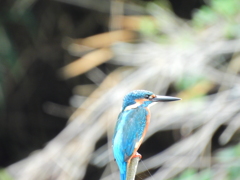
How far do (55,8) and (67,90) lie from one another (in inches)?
25.6

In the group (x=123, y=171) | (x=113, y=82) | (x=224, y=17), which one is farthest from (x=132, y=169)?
(x=113, y=82)

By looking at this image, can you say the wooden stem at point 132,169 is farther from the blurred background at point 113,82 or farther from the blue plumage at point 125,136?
the blurred background at point 113,82

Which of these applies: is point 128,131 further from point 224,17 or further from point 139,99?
point 224,17

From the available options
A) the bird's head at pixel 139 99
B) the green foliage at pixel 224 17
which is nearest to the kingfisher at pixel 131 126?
the bird's head at pixel 139 99

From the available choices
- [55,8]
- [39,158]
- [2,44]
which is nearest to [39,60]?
[55,8]

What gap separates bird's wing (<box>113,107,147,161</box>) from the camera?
0.47 meters

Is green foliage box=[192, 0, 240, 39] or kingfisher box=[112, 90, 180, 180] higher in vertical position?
kingfisher box=[112, 90, 180, 180]

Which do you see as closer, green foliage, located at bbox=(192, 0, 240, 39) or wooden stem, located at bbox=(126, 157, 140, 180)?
wooden stem, located at bbox=(126, 157, 140, 180)

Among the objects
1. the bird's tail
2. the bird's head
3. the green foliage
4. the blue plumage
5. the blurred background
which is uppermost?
the bird's head

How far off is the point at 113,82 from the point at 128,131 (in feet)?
5.90

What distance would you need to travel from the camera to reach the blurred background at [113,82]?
1885 millimetres

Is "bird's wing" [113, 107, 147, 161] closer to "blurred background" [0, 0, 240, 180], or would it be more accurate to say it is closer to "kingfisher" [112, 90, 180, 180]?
"kingfisher" [112, 90, 180, 180]

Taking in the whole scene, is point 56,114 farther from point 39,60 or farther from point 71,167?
point 71,167

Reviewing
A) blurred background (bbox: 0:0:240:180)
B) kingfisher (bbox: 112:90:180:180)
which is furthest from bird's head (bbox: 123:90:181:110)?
blurred background (bbox: 0:0:240:180)
